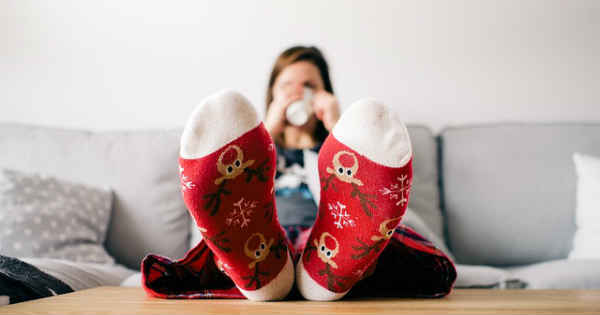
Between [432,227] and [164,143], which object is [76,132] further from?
→ [432,227]

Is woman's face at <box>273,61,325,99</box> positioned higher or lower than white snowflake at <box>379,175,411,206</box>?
higher

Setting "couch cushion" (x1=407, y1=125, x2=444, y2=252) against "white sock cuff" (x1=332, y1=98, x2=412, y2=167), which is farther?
"couch cushion" (x1=407, y1=125, x2=444, y2=252)

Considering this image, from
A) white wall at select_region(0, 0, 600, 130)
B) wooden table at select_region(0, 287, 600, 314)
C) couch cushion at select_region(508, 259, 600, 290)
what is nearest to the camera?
wooden table at select_region(0, 287, 600, 314)

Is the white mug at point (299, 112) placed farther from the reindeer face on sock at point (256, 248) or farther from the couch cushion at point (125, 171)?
the reindeer face on sock at point (256, 248)

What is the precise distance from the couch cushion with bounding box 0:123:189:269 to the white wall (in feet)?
0.94

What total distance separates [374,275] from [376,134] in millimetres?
189

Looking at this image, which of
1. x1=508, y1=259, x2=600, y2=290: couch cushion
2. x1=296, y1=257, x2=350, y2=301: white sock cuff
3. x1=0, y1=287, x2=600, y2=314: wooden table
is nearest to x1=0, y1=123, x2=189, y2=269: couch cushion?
x1=0, y1=287, x2=600, y2=314: wooden table

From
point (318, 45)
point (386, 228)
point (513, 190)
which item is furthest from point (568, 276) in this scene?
point (318, 45)

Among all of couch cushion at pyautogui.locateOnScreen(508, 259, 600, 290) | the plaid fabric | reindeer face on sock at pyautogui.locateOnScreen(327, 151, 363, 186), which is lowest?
couch cushion at pyautogui.locateOnScreen(508, 259, 600, 290)

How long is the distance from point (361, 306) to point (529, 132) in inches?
37.3

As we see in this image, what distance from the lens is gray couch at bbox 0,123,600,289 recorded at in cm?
111

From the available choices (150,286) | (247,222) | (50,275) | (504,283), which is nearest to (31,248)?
(50,275)

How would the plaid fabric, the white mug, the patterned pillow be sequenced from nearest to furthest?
the plaid fabric
the patterned pillow
the white mug

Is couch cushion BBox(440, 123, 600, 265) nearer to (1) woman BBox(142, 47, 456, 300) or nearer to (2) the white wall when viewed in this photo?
(2) the white wall
